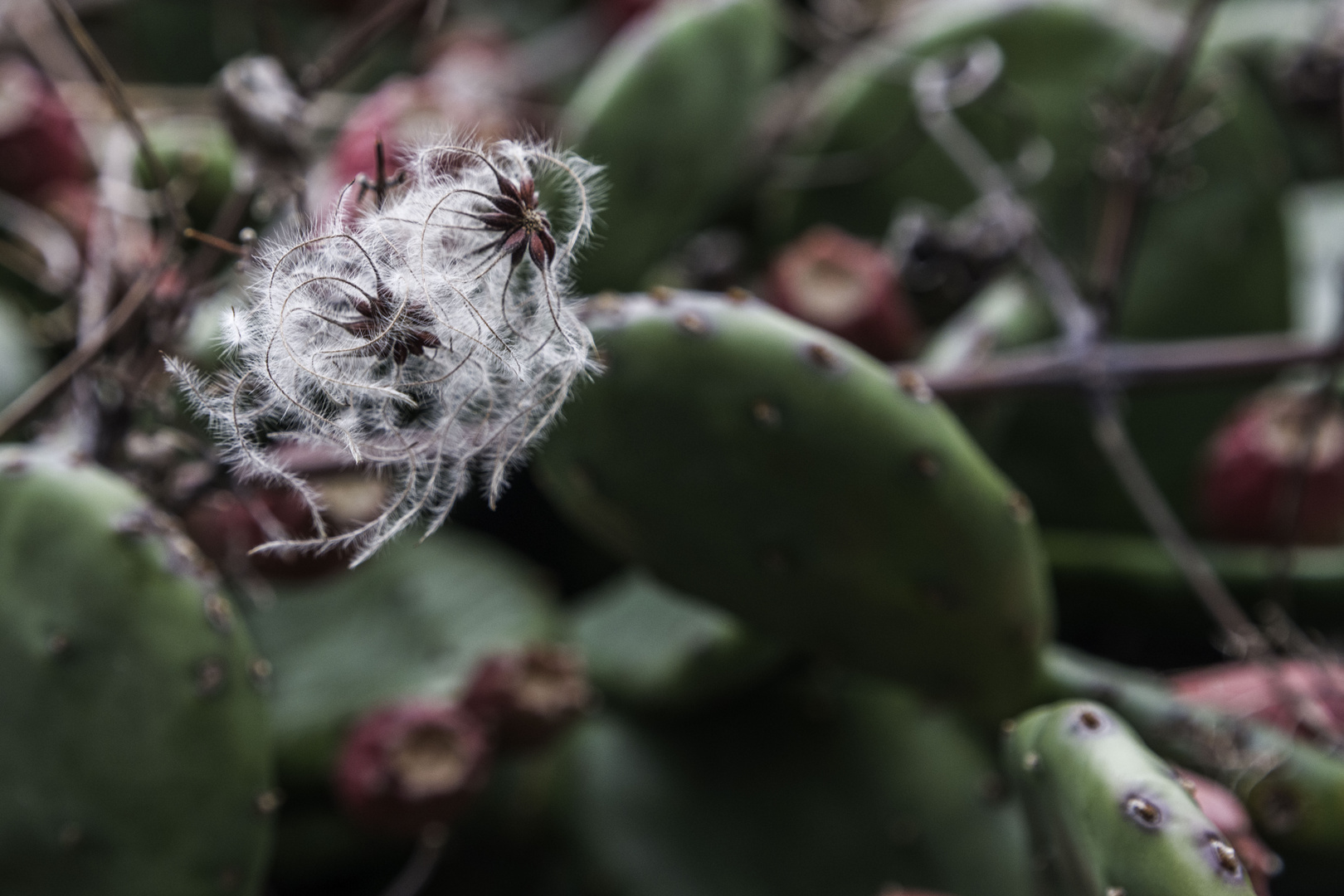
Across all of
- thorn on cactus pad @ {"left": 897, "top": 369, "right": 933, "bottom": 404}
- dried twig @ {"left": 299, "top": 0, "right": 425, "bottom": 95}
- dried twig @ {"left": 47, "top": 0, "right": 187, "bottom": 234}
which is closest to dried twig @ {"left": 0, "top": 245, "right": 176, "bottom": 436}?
dried twig @ {"left": 47, "top": 0, "right": 187, "bottom": 234}

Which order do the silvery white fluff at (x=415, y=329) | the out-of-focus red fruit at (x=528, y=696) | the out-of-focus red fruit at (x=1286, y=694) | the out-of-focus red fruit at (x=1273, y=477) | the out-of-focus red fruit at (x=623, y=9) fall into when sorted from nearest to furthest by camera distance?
the silvery white fluff at (x=415, y=329)
the out-of-focus red fruit at (x=1286, y=694)
the out-of-focus red fruit at (x=528, y=696)
the out-of-focus red fruit at (x=1273, y=477)
the out-of-focus red fruit at (x=623, y=9)

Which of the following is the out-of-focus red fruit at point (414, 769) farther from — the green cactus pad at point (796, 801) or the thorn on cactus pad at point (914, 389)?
the thorn on cactus pad at point (914, 389)

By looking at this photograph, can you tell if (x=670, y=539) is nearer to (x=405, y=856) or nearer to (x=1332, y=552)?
(x=405, y=856)

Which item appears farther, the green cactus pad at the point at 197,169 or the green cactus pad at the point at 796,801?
the green cactus pad at the point at 197,169

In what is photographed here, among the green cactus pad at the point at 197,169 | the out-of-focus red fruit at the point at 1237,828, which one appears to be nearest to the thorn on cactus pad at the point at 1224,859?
the out-of-focus red fruit at the point at 1237,828

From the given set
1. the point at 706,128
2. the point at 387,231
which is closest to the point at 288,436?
the point at 387,231

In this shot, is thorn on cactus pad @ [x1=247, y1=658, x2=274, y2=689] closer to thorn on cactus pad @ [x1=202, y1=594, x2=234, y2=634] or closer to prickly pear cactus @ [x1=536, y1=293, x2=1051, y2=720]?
thorn on cactus pad @ [x1=202, y1=594, x2=234, y2=634]

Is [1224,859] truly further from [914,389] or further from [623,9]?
[623,9]
